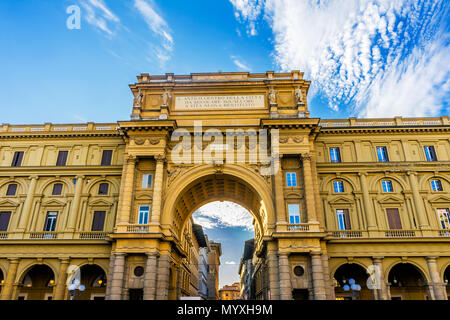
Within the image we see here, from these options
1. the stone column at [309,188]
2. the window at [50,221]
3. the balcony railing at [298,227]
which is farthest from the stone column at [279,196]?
the window at [50,221]

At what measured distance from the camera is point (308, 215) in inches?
1342

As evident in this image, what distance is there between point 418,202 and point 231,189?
21.8m

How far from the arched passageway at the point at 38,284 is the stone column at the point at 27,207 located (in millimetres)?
4920

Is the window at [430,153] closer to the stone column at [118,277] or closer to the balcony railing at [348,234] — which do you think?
the balcony railing at [348,234]

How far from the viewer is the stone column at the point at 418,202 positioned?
35.6 metres

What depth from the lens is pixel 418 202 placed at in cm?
3656

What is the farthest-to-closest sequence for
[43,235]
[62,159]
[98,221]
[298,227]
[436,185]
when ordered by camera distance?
1. [62,159]
2. [98,221]
3. [436,185]
4. [43,235]
5. [298,227]

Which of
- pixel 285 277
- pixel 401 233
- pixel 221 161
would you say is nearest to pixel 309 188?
pixel 285 277

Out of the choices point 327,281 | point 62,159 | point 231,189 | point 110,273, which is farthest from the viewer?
point 231,189

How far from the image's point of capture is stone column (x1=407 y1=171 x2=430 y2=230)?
35.6 m

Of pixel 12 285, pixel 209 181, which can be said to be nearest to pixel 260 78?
pixel 209 181

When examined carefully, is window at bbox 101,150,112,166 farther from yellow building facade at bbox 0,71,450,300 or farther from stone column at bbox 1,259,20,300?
stone column at bbox 1,259,20,300

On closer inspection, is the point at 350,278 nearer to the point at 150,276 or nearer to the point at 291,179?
the point at 291,179
